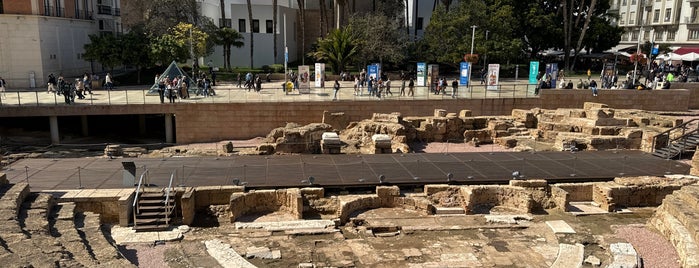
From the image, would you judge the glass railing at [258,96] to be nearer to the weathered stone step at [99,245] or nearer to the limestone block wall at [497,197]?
the limestone block wall at [497,197]

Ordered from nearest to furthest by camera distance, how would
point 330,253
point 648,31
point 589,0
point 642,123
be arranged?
point 330,253
point 642,123
point 589,0
point 648,31

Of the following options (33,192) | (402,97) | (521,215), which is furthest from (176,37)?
(521,215)

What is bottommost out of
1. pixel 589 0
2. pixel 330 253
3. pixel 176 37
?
pixel 330 253

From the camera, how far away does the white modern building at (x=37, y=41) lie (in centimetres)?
3638

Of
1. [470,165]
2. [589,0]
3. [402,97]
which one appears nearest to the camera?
[470,165]

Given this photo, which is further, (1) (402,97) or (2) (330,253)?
(1) (402,97)

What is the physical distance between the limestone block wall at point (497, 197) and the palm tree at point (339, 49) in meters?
28.1

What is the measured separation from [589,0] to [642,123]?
28.4m

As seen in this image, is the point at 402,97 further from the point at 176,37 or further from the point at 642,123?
the point at 176,37

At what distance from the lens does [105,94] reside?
3228 cm

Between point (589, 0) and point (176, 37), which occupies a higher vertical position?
point (589, 0)

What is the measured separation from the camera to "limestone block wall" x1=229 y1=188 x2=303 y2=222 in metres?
16.8

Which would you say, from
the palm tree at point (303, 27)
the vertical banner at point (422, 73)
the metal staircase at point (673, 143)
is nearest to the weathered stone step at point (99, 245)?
the metal staircase at point (673, 143)

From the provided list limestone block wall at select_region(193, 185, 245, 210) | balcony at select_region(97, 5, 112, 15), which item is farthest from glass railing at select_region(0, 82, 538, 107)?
balcony at select_region(97, 5, 112, 15)
